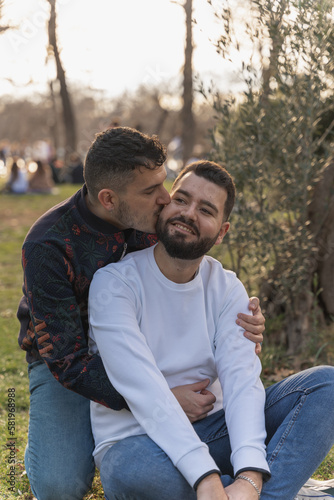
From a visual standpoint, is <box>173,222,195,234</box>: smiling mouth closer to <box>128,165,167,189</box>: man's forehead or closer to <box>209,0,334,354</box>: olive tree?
<box>128,165,167,189</box>: man's forehead

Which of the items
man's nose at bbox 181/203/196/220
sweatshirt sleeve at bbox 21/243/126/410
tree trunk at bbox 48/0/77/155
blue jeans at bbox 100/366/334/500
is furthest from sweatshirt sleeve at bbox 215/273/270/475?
tree trunk at bbox 48/0/77/155

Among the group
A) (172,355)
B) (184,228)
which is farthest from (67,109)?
(172,355)

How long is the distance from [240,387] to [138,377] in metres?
0.52

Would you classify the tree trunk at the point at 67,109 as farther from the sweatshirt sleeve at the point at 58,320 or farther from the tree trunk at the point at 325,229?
the sweatshirt sleeve at the point at 58,320

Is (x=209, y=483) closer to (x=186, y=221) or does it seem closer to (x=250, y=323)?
(x=250, y=323)

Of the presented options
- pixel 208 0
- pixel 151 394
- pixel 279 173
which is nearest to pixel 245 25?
pixel 208 0

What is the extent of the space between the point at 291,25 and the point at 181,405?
2868 millimetres

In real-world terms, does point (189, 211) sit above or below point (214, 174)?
below

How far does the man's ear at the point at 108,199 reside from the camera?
119 inches

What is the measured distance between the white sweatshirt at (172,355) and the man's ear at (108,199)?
0.92 ft

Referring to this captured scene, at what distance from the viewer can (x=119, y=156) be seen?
2.99m

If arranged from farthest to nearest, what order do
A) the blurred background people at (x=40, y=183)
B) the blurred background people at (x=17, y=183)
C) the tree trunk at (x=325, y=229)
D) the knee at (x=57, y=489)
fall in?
the blurred background people at (x=40, y=183) → the blurred background people at (x=17, y=183) → the tree trunk at (x=325, y=229) → the knee at (x=57, y=489)

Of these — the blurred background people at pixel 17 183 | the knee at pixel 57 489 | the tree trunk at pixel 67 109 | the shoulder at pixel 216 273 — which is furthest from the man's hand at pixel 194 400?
the tree trunk at pixel 67 109

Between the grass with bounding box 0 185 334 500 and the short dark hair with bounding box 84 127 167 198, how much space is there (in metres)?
1.75
